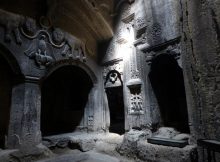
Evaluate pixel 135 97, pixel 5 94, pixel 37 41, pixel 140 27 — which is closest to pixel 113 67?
pixel 135 97

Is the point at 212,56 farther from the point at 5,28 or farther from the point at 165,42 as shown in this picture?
the point at 5,28

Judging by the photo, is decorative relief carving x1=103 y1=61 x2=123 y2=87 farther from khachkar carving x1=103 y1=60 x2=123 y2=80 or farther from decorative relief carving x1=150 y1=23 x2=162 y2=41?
decorative relief carving x1=150 y1=23 x2=162 y2=41

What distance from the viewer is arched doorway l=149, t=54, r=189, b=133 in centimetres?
464

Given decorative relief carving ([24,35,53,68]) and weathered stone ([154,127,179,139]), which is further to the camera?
decorative relief carving ([24,35,53,68])

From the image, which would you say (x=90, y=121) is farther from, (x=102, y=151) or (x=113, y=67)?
(x=113, y=67)

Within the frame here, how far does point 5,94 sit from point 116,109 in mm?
3496

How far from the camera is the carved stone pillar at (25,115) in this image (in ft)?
13.7

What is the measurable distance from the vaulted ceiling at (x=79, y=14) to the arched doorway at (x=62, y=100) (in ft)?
4.66

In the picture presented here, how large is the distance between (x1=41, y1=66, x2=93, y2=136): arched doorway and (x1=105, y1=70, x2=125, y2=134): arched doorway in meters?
1.02

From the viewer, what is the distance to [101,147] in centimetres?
480

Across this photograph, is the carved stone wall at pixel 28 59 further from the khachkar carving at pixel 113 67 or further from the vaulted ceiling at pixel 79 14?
the khachkar carving at pixel 113 67

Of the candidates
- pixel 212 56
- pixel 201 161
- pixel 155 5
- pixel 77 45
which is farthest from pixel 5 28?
pixel 201 161

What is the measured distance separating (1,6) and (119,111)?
15.2ft

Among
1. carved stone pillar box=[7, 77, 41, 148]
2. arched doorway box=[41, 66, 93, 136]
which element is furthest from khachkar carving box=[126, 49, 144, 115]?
carved stone pillar box=[7, 77, 41, 148]
